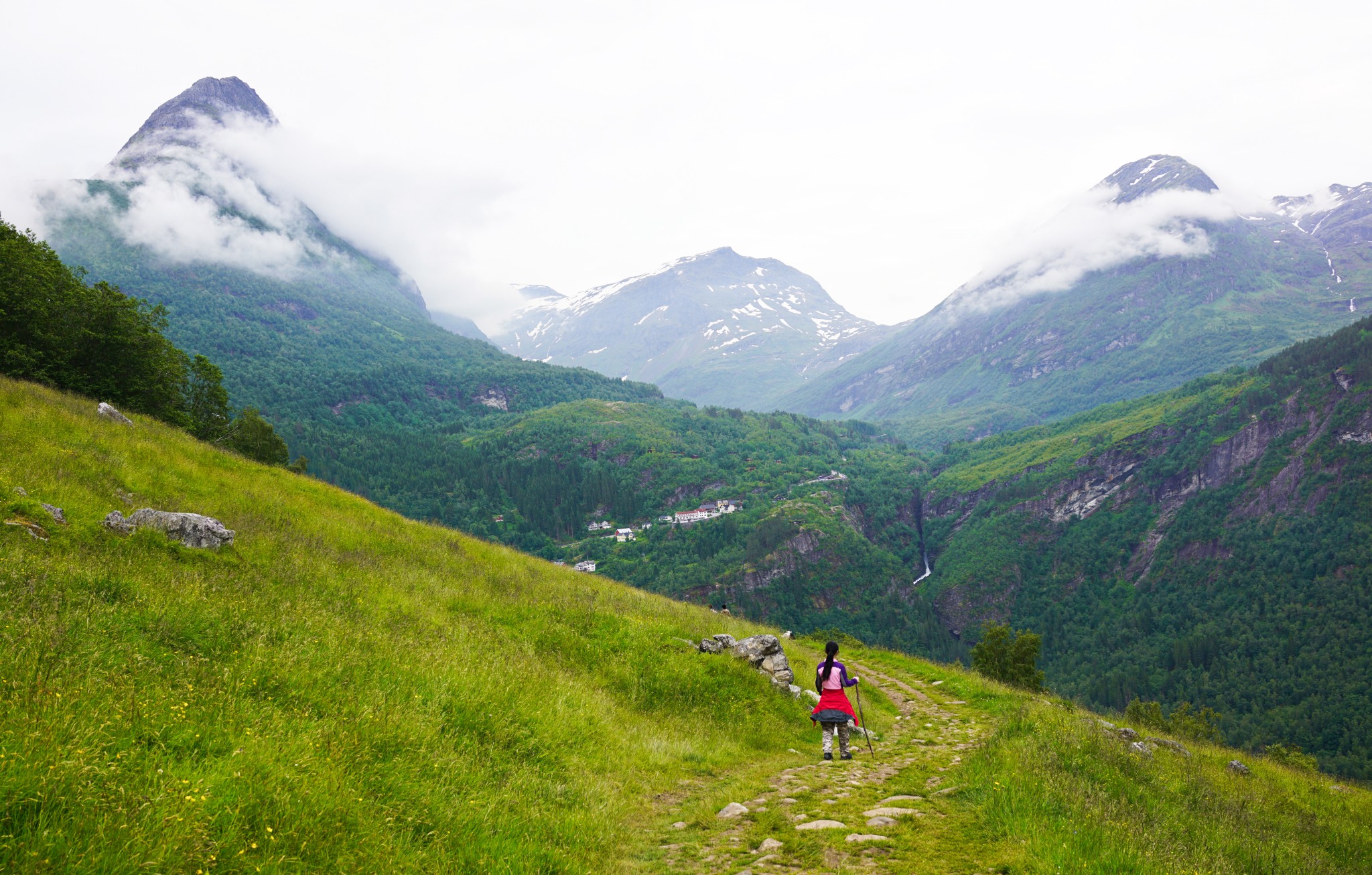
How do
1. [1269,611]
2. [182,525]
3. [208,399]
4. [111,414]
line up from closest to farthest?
1. [182,525]
2. [111,414]
3. [208,399]
4. [1269,611]

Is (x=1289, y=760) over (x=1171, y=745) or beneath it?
beneath

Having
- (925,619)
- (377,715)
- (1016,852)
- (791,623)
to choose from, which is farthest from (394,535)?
(925,619)

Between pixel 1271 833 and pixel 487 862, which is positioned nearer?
pixel 487 862

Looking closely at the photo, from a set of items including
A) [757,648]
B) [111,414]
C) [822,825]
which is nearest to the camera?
[822,825]

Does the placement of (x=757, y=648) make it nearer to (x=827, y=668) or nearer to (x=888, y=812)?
(x=827, y=668)

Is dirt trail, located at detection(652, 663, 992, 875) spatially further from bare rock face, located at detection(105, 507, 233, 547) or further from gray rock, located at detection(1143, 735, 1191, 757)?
bare rock face, located at detection(105, 507, 233, 547)

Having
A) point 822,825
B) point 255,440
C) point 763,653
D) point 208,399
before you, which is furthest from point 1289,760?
point 208,399

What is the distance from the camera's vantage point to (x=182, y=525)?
12.0m

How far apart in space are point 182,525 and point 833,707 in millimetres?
13806

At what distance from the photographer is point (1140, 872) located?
239 inches

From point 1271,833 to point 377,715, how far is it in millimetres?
14684

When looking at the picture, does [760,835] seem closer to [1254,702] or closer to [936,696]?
[936,696]

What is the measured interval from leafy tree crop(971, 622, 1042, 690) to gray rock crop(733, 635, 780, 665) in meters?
29.4

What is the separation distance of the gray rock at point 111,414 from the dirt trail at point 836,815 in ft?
73.8
